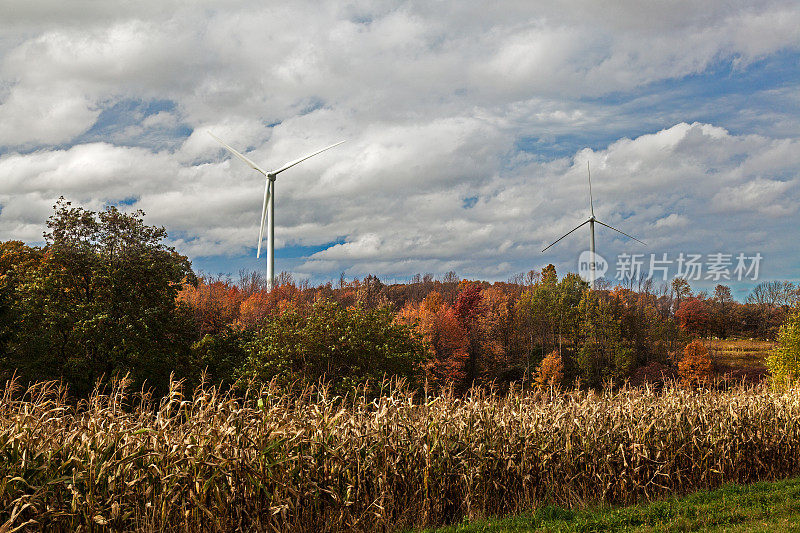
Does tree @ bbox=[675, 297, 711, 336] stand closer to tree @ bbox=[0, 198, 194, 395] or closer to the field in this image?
the field

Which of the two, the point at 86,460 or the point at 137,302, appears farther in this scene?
the point at 137,302

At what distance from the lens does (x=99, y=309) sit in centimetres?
2395

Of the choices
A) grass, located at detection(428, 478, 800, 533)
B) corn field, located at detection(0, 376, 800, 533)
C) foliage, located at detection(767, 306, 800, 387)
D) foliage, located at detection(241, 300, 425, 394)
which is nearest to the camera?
corn field, located at detection(0, 376, 800, 533)

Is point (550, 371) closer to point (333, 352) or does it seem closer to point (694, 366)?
point (694, 366)

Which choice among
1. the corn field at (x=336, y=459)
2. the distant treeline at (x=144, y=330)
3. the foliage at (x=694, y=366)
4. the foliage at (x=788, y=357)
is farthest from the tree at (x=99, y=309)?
the foliage at (x=694, y=366)

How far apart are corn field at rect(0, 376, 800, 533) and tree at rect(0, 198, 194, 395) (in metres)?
Answer: 14.7

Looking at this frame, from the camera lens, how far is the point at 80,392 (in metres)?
23.3

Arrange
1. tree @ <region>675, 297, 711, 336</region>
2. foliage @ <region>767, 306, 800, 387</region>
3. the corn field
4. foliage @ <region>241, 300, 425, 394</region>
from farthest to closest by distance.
A: tree @ <region>675, 297, 711, 336</region> → foliage @ <region>767, 306, 800, 387</region> → foliage @ <region>241, 300, 425, 394</region> → the corn field

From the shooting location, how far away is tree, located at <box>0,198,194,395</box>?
23.0 metres

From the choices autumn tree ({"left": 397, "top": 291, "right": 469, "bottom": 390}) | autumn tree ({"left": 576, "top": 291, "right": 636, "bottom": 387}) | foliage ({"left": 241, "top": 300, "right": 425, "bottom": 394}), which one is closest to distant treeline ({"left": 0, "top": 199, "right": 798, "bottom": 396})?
foliage ({"left": 241, "top": 300, "right": 425, "bottom": 394})

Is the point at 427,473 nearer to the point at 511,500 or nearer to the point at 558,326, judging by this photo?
the point at 511,500

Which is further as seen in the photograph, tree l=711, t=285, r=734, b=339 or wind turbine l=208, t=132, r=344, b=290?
tree l=711, t=285, r=734, b=339

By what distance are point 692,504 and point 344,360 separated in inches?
541

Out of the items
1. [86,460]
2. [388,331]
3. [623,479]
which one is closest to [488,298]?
[388,331]
